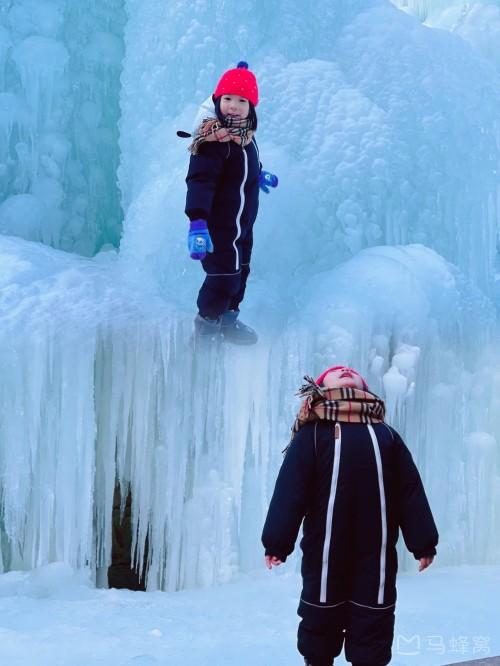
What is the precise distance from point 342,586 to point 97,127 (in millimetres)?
3965

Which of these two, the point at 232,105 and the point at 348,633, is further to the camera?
the point at 232,105

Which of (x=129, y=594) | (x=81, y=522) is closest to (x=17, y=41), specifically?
(x=81, y=522)

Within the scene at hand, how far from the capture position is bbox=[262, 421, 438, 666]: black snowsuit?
223 centimetres

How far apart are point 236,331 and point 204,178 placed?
2.74ft

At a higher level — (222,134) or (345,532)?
(222,134)

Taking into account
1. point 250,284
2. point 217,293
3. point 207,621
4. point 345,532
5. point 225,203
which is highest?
point 225,203

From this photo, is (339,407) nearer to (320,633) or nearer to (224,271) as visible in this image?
(320,633)

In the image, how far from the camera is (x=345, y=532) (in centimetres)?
223

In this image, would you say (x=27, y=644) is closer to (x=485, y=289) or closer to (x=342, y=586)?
(x=342, y=586)

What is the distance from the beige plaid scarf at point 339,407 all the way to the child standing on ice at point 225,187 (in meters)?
0.89

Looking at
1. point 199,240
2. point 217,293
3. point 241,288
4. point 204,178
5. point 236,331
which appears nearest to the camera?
point 199,240

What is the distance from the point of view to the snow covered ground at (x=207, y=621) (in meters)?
3.03

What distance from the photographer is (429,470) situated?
173 inches

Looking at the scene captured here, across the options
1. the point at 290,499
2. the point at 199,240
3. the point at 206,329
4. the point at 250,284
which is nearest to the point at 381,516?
the point at 290,499
